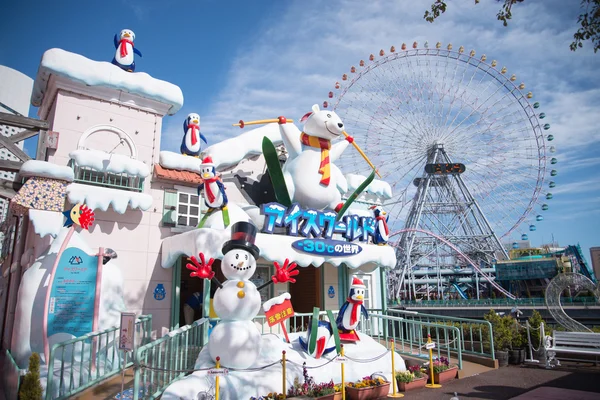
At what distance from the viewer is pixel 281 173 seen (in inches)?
433

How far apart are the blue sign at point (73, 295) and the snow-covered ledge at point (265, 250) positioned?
→ 6.12 feet

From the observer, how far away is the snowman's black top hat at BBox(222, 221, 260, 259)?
7059 millimetres

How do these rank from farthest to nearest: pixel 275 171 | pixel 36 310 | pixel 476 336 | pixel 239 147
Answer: pixel 239 147
pixel 476 336
pixel 275 171
pixel 36 310

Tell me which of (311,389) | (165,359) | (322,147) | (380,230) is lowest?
(311,389)

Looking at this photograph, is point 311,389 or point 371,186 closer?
point 311,389

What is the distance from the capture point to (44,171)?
27.9 ft

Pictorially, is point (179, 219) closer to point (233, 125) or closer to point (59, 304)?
point (233, 125)

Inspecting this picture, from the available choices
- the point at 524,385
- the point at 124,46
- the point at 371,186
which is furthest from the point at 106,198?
the point at 524,385

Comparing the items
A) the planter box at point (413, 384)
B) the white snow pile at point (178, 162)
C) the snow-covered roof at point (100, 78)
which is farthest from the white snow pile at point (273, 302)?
the snow-covered roof at point (100, 78)

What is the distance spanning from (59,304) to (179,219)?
377cm

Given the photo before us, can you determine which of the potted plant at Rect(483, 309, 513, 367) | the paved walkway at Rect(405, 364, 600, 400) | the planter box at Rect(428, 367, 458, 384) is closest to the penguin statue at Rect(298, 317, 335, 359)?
the paved walkway at Rect(405, 364, 600, 400)

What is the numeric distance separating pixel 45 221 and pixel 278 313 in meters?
4.97

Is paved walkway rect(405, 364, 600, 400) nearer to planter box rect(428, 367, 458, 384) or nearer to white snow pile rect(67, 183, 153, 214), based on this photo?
planter box rect(428, 367, 458, 384)

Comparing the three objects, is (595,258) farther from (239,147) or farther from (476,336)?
(239,147)
